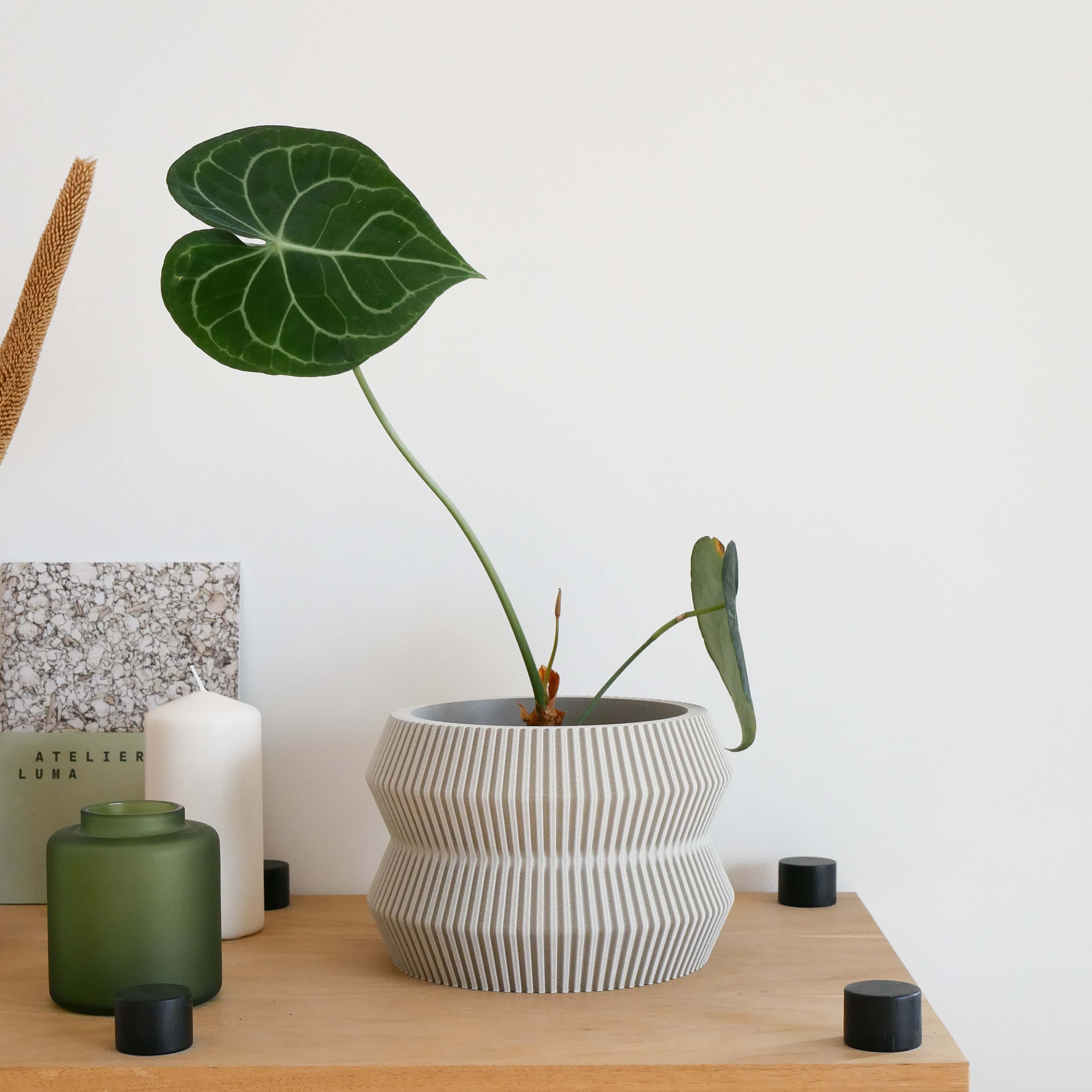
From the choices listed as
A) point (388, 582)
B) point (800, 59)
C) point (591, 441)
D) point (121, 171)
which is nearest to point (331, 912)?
point (388, 582)

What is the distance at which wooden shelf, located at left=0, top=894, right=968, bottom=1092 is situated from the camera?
66 cm

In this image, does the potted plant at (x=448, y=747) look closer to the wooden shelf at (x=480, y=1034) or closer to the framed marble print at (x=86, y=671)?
the wooden shelf at (x=480, y=1034)

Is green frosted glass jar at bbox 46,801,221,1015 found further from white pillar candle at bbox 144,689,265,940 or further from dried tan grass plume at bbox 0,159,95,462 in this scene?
dried tan grass plume at bbox 0,159,95,462

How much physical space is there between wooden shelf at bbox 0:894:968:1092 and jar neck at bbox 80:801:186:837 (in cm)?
12

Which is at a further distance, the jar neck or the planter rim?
the planter rim

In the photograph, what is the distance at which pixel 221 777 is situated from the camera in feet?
3.02

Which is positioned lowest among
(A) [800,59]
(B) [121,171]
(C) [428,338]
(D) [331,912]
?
(D) [331,912]

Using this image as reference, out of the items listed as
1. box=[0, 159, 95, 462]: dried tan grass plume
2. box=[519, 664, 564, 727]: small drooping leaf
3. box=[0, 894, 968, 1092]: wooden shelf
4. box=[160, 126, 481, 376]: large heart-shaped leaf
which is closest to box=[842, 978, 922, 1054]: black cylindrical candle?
box=[0, 894, 968, 1092]: wooden shelf

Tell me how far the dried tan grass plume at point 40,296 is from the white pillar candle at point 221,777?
0.26 m

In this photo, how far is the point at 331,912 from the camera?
Answer: 3.34 feet

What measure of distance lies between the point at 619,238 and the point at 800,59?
0.24 meters

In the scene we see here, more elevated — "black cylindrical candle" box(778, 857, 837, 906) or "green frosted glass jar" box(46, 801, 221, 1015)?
"green frosted glass jar" box(46, 801, 221, 1015)

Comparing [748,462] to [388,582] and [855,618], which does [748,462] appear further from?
[388,582]

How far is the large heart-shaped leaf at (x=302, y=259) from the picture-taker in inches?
30.0
